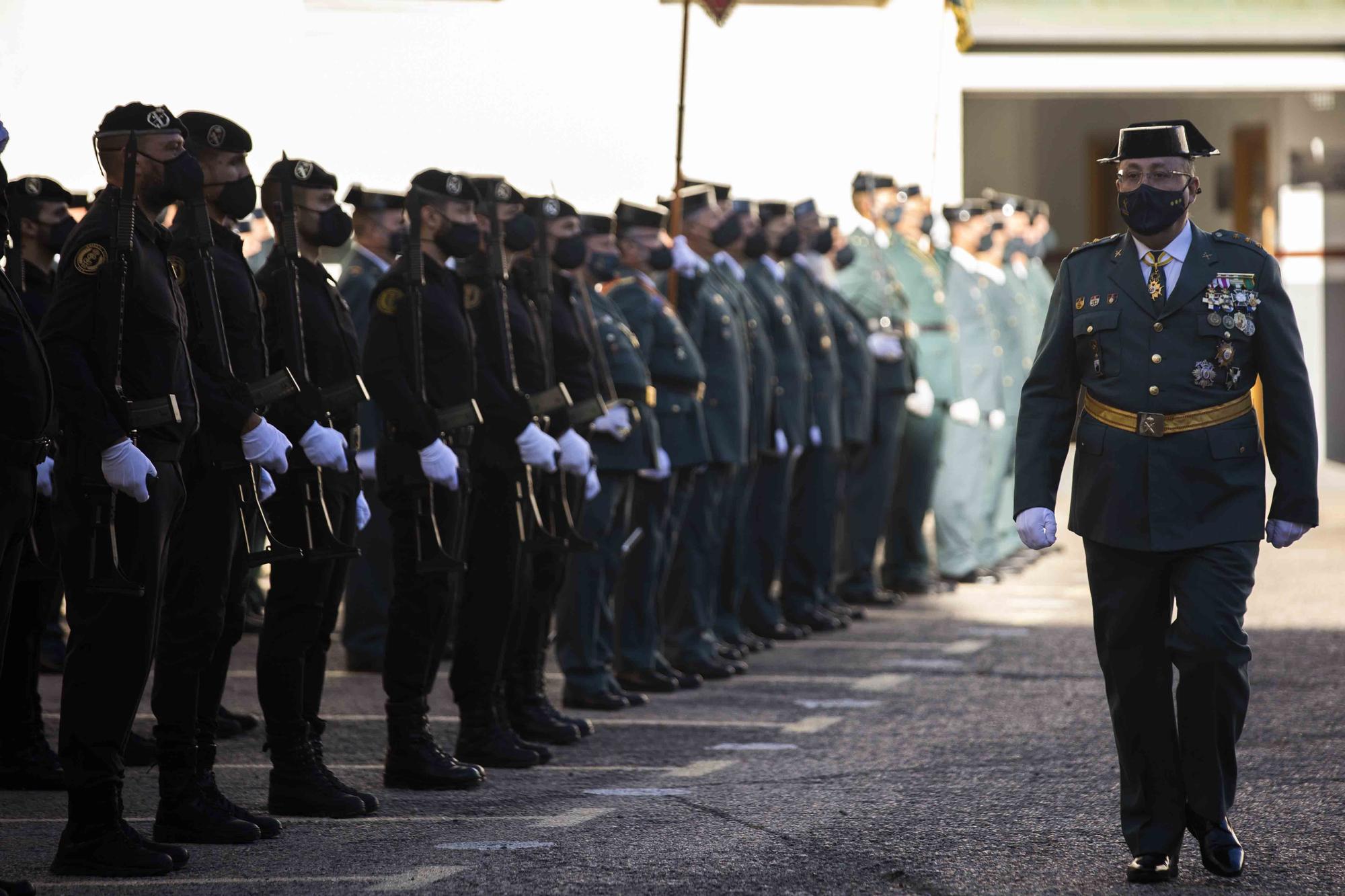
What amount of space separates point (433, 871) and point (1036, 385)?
173 centimetres

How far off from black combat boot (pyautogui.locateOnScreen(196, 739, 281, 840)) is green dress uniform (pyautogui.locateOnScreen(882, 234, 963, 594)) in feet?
22.0

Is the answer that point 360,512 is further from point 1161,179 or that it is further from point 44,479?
point 1161,179

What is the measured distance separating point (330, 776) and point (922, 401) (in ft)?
21.6

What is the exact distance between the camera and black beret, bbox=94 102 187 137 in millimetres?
4930

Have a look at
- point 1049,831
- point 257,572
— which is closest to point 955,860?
point 1049,831

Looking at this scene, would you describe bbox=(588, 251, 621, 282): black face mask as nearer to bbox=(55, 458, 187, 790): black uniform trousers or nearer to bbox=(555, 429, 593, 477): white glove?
bbox=(555, 429, 593, 477): white glove

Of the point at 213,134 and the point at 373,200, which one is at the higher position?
the point at 373,200

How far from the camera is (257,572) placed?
1070cm

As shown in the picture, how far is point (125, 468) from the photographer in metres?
4.59

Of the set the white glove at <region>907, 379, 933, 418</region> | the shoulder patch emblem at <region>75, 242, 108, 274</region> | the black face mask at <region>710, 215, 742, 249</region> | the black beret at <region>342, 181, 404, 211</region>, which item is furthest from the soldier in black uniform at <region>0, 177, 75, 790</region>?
the white glove at <region>907, 379, 933, 418</region>

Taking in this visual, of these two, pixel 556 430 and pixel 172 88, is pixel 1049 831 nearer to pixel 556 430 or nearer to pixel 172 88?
pixel 556 430

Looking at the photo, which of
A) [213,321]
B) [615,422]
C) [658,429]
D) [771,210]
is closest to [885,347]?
[771,210]

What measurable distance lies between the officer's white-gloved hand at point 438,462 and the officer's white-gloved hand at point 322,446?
15.9 inches

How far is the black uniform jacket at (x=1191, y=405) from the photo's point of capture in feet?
15.7
